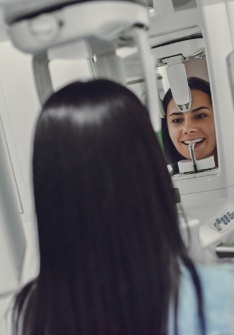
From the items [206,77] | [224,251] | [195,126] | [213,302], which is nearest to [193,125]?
[195,126]

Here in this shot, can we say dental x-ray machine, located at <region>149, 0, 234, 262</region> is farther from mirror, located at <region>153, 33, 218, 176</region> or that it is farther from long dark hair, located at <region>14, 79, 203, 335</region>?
long dark hair, located at <region>14, 79, 203, 335</region>

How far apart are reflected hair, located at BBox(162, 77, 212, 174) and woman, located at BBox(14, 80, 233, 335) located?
1.77 feet

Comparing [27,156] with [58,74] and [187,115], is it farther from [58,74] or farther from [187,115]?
[187,115]

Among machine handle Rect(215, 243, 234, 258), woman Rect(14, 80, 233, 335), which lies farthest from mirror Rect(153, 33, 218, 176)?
woman Rect(14, 80, 233, 335)

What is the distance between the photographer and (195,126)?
1139 mm

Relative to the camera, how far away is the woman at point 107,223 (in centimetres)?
58

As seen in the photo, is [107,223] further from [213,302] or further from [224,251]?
[224,251]

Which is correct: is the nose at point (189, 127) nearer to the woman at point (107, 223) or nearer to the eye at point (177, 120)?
the eye at point (177, 120)

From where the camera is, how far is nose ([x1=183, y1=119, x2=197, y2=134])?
1.13 meters

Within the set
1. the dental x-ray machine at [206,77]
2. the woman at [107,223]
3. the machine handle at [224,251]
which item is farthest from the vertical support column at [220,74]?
the woman at [107,223]

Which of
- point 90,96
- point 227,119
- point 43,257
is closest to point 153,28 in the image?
point 227,119

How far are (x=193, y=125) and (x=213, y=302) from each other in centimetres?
60

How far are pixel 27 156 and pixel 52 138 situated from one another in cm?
57

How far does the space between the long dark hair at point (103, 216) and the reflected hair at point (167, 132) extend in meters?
0.54
